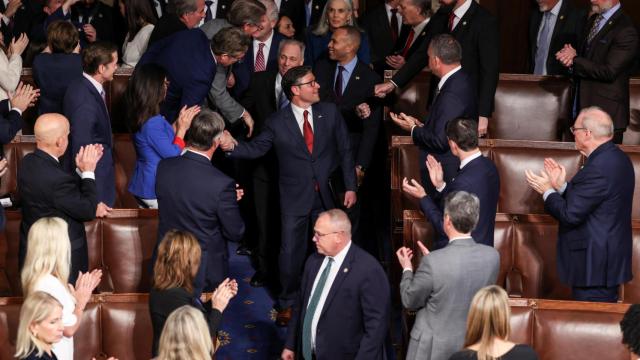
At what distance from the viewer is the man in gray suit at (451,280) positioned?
4324 millimetres

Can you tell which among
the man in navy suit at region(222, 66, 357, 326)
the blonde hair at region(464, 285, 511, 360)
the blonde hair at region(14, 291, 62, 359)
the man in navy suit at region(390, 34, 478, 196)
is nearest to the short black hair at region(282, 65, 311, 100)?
the man in navy suit at region(222, 66, 357, 326)

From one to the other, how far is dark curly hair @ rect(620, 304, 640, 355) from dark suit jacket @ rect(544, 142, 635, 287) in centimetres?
145

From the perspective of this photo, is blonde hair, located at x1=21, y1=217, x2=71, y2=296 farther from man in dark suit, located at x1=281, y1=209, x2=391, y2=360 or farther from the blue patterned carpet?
the blue patterned carpet

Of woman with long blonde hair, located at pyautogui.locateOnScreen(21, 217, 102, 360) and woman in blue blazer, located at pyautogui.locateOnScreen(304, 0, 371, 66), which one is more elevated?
woman in blue blazer, located at pyautogui.locateOnScreen(304, 0, 371, 66)

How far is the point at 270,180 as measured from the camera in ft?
22.7

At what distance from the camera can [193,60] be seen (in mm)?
6336

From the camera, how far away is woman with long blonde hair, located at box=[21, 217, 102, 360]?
4.18 meters

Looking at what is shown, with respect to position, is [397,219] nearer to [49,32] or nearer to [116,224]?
[116,224]

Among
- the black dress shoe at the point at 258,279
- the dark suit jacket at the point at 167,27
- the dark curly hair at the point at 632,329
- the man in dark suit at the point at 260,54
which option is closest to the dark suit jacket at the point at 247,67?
the man in dark suit at the point at 260,54

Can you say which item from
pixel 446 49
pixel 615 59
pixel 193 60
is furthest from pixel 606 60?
pixel 193 60

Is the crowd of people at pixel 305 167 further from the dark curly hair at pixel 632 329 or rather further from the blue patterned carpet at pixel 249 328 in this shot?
the blue patterned carpet at pixel 249 328

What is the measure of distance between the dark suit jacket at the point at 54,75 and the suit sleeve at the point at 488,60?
2.72m

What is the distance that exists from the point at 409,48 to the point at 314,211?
2.02m

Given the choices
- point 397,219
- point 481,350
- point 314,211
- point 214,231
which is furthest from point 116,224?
point 481,350
